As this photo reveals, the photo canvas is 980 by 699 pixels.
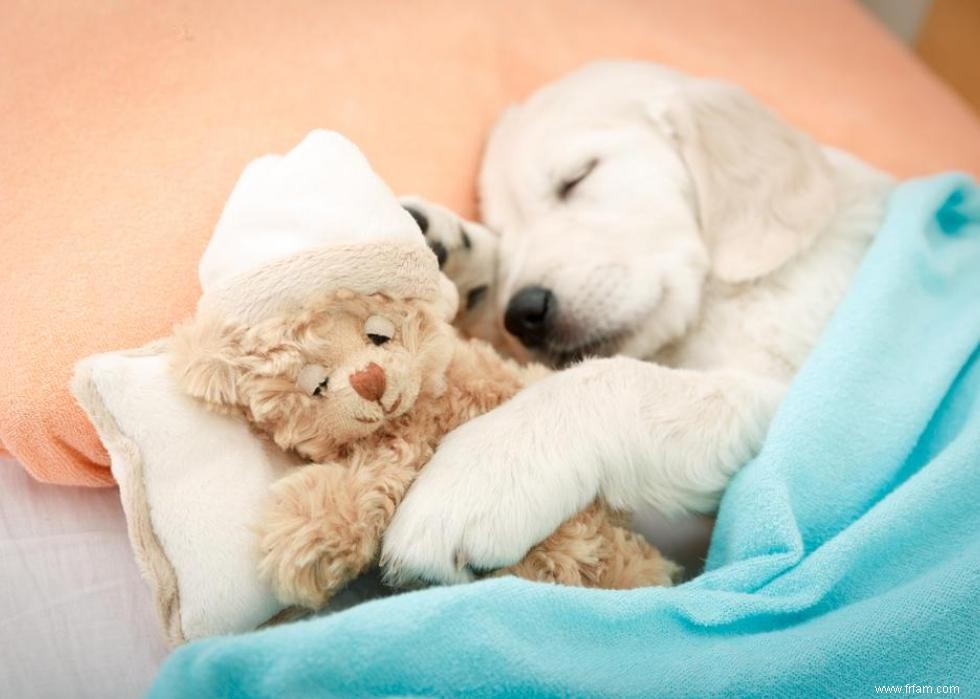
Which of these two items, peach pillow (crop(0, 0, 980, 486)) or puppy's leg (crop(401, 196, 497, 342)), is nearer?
peach pillow (crop(0, 0, 980, 486))

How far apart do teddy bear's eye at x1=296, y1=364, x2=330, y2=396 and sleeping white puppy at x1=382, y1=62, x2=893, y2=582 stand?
15 centimetres

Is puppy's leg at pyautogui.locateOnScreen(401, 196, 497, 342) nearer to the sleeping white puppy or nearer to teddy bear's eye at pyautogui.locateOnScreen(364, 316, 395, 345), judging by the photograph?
the sleeping white puppy

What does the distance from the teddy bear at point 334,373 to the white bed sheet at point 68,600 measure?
0.30 m

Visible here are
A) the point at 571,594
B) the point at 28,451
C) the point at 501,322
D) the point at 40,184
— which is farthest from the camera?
the point at 501,322

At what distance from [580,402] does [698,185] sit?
1.94ft

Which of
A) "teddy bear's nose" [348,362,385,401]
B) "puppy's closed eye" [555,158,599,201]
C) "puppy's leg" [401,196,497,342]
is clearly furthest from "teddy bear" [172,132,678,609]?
"puppy's closed eye" [555,158,599,201]

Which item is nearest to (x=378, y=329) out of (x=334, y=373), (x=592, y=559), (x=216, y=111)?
(x=334, y=373)

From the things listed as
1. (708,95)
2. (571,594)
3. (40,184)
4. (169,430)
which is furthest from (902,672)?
(40,184)

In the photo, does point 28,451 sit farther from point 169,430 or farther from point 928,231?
point 928,231

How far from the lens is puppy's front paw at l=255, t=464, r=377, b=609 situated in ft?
2.20

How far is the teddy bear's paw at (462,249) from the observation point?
44.9 inches

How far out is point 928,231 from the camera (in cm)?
130

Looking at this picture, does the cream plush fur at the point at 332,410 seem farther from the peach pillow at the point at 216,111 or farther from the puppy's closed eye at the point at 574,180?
the puppy's closed eye at the point at 574,180

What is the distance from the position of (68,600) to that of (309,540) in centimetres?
40
